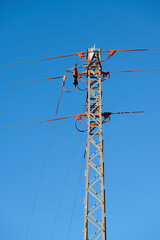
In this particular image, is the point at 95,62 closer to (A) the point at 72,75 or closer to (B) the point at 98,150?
(A) the point at 72,75

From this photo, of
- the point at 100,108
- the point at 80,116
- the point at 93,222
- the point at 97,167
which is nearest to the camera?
the point at 93,222

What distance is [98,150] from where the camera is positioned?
9.92 metres

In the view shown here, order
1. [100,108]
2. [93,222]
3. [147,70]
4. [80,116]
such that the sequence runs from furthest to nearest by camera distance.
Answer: [147,70] < [80,116] < [100,108] < [93,222]

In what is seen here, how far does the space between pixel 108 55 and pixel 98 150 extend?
499 centimetres

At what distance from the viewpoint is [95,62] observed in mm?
11906

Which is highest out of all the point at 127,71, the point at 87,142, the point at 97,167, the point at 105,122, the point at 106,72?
the point at 127,71

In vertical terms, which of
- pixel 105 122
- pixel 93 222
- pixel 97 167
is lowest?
pixel 93 222

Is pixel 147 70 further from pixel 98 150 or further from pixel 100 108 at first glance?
pixel 98 150

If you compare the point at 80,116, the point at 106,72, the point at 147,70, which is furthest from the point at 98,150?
the point at 147,70

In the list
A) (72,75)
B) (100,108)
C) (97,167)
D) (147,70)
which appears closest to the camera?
(97,167)

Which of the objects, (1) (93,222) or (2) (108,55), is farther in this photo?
(2) (108,55)

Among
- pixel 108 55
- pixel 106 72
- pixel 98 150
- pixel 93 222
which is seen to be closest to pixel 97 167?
pixel 98 150

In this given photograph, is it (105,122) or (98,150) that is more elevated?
(105,122)

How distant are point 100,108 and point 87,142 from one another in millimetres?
1393
